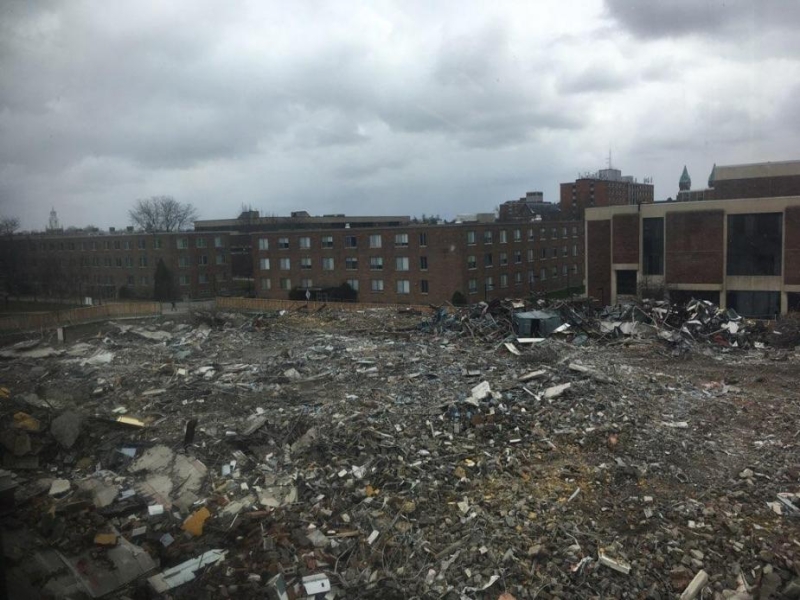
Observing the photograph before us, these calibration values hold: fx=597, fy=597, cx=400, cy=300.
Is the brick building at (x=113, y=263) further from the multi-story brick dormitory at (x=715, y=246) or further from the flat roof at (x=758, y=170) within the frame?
the flat roof at (x=758, y=170)

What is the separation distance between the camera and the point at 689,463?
741 centimetres

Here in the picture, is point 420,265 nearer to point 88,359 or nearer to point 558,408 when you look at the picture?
point 88,359

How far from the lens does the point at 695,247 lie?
27406mm

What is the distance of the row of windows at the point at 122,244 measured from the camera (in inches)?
643

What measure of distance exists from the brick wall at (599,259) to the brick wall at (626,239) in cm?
101

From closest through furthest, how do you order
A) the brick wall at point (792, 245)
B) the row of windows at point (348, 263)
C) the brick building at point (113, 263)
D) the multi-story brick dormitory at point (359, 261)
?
the brick building at point (113, 263)
the brick wall at point (792, 245)
the multi-story brick dormitory at point (359, 261)
the row of windows at point (348, 263)

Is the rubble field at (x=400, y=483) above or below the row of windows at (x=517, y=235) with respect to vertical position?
below

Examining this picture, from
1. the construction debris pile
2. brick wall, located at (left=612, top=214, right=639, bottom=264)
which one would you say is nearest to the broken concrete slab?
the construction debris pile

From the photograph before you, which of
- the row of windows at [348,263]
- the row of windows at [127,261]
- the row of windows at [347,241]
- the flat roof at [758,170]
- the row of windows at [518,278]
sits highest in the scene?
the flat roof at [758,170]

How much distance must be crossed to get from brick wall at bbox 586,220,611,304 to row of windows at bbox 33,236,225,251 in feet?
77.9

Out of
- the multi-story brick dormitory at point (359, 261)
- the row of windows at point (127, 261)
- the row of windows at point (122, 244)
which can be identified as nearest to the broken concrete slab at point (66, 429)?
the row of windows at point (122, 244)

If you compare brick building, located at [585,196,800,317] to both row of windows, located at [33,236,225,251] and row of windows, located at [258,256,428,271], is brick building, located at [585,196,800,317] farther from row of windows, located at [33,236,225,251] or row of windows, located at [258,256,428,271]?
row of windows, located at [33,236,225,251]

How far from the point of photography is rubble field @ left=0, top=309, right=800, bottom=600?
5051 mm

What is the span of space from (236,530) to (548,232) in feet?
137
